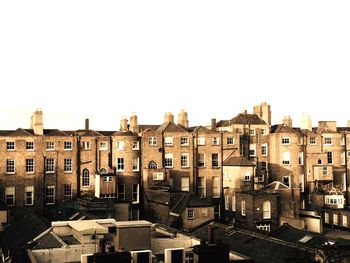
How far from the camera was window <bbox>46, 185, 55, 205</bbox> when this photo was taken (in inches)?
2244

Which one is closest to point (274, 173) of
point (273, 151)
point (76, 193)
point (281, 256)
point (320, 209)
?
point (273, 151)

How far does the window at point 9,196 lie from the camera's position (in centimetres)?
5475

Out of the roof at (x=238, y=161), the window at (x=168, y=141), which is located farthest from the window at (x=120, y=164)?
the roof at (x=238, y=161)

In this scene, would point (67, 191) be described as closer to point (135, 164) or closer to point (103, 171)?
point (103, 171)

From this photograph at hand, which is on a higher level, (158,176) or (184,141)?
(184,141)

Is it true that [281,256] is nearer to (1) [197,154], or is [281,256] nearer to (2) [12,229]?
(2) [12,229]

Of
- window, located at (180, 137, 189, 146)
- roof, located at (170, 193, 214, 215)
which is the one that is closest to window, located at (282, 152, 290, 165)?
window, located at (180, 137, 189, 146)

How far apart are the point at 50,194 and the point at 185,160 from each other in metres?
17.8

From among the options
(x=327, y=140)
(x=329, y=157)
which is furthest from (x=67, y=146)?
(x=329, y=157)

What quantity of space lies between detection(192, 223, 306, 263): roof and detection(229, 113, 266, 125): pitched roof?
28476 mm

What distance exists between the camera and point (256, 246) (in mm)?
35625

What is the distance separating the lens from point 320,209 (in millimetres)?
60875

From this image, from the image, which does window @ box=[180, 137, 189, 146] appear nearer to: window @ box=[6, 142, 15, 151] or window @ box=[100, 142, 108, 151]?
window @ box=[100, 142, 108, 151]

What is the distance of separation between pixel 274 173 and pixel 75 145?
27.9m
